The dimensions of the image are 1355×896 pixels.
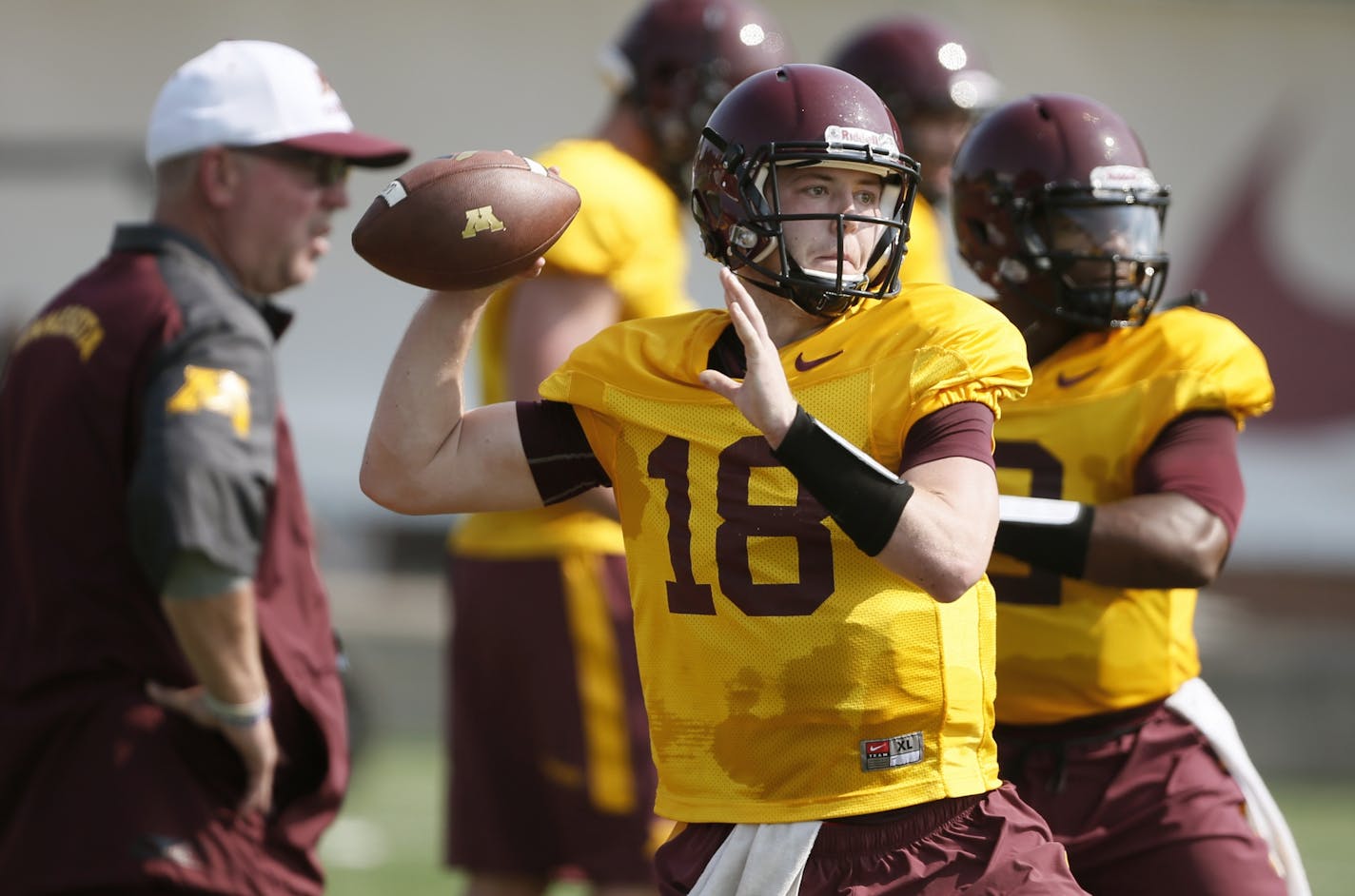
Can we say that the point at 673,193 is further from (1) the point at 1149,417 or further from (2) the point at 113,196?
(2) the point at 113,196

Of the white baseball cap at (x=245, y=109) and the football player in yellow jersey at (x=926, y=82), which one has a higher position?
the white baseball cap at (x=245, y=109)

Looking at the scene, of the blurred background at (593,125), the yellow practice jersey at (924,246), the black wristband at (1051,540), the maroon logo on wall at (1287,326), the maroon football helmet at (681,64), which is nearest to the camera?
the black wristband at (1051,540)

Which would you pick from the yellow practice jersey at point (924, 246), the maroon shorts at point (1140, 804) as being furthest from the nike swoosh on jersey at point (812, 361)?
the yellow practice jersey at point (924, 246)

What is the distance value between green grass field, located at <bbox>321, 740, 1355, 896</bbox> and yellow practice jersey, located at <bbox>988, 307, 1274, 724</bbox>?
→ 3.22m

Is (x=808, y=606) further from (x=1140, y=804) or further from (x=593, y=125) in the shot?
(x=593, y=125)

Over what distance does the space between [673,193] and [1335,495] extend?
647cm

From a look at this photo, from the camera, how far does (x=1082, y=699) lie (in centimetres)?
330

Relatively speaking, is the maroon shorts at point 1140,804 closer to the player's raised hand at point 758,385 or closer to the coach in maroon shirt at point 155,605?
the player's raised hand at point 758,385

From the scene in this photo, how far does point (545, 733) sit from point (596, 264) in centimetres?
106

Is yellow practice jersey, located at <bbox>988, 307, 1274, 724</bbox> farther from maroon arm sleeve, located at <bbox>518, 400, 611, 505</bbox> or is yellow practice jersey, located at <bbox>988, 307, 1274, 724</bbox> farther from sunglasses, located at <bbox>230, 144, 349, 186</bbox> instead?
sunglasses, located at <bbox>230, 144, 349, 186</bbox>

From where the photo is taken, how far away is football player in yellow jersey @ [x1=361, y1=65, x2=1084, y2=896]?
103 inches

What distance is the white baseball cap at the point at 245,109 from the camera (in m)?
3.67

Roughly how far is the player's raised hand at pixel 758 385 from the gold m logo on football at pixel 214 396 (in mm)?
1108

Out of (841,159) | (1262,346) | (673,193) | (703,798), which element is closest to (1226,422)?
(841,159)
